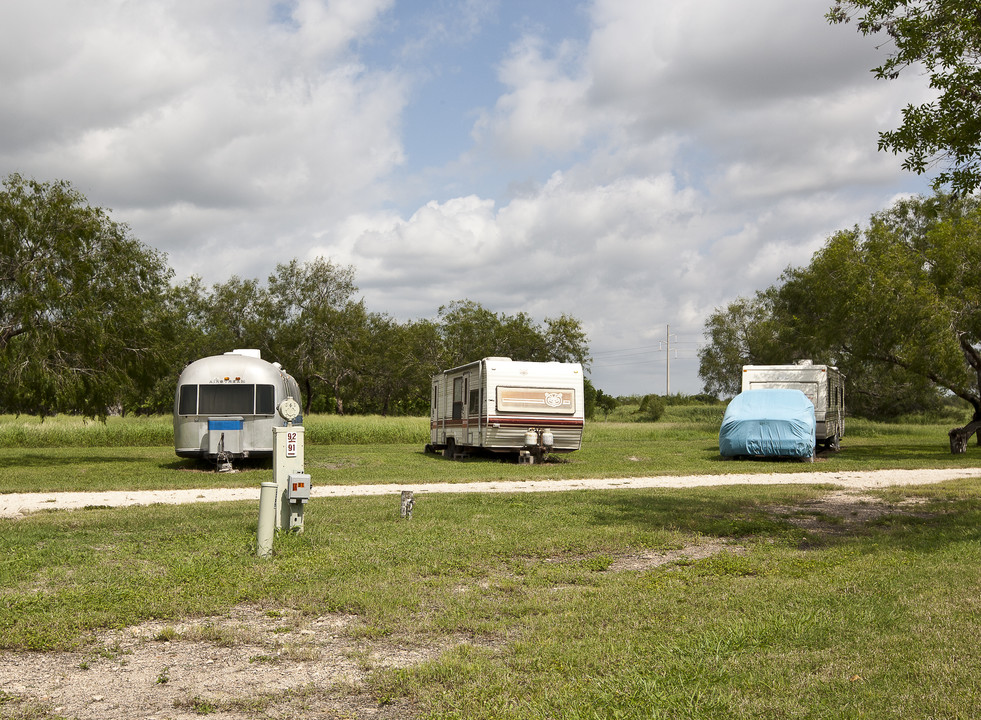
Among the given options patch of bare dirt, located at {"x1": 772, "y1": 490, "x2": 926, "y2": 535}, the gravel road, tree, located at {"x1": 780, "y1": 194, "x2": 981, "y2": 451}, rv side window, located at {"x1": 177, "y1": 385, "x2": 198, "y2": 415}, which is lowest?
the gravel road

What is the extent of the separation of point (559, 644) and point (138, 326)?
1951cm

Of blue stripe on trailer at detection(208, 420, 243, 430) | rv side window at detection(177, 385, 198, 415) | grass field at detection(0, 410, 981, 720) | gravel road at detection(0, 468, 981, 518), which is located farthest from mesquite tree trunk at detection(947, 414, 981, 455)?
rv side window at detection(177, 385, 198, 415)

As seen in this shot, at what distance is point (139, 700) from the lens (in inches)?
181

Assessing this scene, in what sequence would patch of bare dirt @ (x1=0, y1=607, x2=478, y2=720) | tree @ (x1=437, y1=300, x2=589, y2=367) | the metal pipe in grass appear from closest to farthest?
1. patch of bare dirt @ (x1=0, y1=607, x2=478, y2=720)
2. the metal pipe in grass
3. tree @ (x1=437, y1=300, x2=589, y2=367)

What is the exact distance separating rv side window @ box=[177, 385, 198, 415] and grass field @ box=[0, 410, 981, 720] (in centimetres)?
895

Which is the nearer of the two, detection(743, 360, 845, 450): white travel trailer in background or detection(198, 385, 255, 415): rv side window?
detection(198, 385, 255, 415): rv side window

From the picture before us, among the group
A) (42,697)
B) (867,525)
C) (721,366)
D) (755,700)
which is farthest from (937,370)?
(721,366)

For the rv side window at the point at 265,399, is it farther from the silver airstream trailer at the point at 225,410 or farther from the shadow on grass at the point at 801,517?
the shadow on grass at the point at 801,517

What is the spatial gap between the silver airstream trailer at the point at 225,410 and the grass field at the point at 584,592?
27.6 feet

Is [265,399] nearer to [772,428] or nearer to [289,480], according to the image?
[289,480]

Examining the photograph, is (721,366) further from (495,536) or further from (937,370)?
(495,536)

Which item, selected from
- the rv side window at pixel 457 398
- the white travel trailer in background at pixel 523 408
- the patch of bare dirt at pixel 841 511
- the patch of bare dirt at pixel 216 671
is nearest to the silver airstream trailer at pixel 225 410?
the white travel trailer in background at pixel 523 408

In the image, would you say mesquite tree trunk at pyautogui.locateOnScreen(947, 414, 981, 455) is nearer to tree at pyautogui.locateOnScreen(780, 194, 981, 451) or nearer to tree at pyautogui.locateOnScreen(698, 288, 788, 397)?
tree at pyautogui.locateOnScreen(780, 194, 981, 451)

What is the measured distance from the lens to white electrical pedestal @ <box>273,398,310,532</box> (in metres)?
9.24
